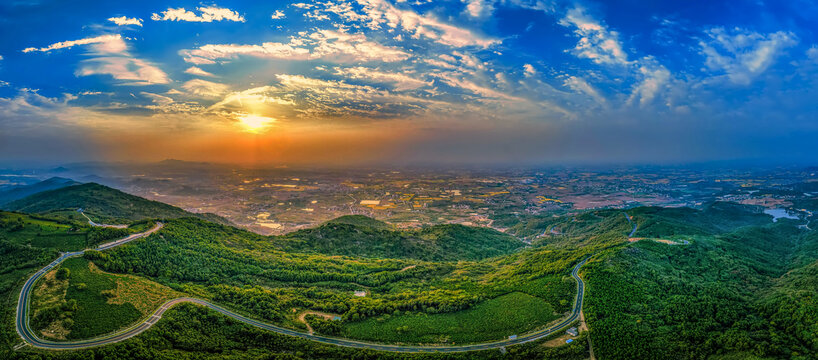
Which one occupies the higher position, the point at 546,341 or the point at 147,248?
the point at 147,248

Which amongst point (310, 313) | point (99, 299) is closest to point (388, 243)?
point (310, 313)

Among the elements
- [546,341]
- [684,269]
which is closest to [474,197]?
[684,269]

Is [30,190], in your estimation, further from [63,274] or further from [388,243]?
[388,243]

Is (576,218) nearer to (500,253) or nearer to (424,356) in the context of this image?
(500,253)

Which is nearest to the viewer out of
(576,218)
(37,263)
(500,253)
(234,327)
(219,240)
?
(234,327)

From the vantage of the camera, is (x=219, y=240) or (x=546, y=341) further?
(x=219, y=240)

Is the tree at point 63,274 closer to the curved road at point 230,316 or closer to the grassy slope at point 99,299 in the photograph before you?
the grassy slope at point 99,299

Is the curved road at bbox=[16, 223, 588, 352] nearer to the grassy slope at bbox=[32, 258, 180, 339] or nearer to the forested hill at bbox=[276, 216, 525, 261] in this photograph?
the grassy slope at bbox=[32, 258, 180, 339]

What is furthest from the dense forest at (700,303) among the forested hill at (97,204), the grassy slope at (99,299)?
the forested hill at (97,204)
